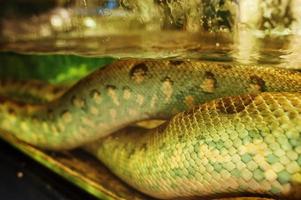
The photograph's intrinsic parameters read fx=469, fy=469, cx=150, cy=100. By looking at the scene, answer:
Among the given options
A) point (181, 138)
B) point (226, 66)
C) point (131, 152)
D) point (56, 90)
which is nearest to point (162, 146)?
point (181, 138)

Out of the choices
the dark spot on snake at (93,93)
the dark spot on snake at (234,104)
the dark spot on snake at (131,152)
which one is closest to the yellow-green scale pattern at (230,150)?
the dark spot on snake at (234,104)

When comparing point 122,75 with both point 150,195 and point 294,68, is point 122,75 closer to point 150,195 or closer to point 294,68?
point 150,195

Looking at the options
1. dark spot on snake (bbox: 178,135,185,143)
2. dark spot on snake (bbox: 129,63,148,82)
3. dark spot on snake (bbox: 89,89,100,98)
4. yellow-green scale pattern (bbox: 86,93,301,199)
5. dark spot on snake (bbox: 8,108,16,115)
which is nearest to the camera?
yellow-green scale pattern (bbox: 86,93,301,199)

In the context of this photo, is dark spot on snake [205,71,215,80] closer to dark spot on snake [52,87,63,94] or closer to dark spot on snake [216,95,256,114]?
dark spot on snake [216,95,256,114]

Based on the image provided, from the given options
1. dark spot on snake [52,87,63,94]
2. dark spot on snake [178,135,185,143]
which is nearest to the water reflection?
dark spot on snake [178,135,185,143]

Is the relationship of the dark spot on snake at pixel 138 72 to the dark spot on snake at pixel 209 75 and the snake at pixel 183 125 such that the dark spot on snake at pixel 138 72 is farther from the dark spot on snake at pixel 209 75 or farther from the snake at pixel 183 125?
the dark spot on snake at pixel 209 75
